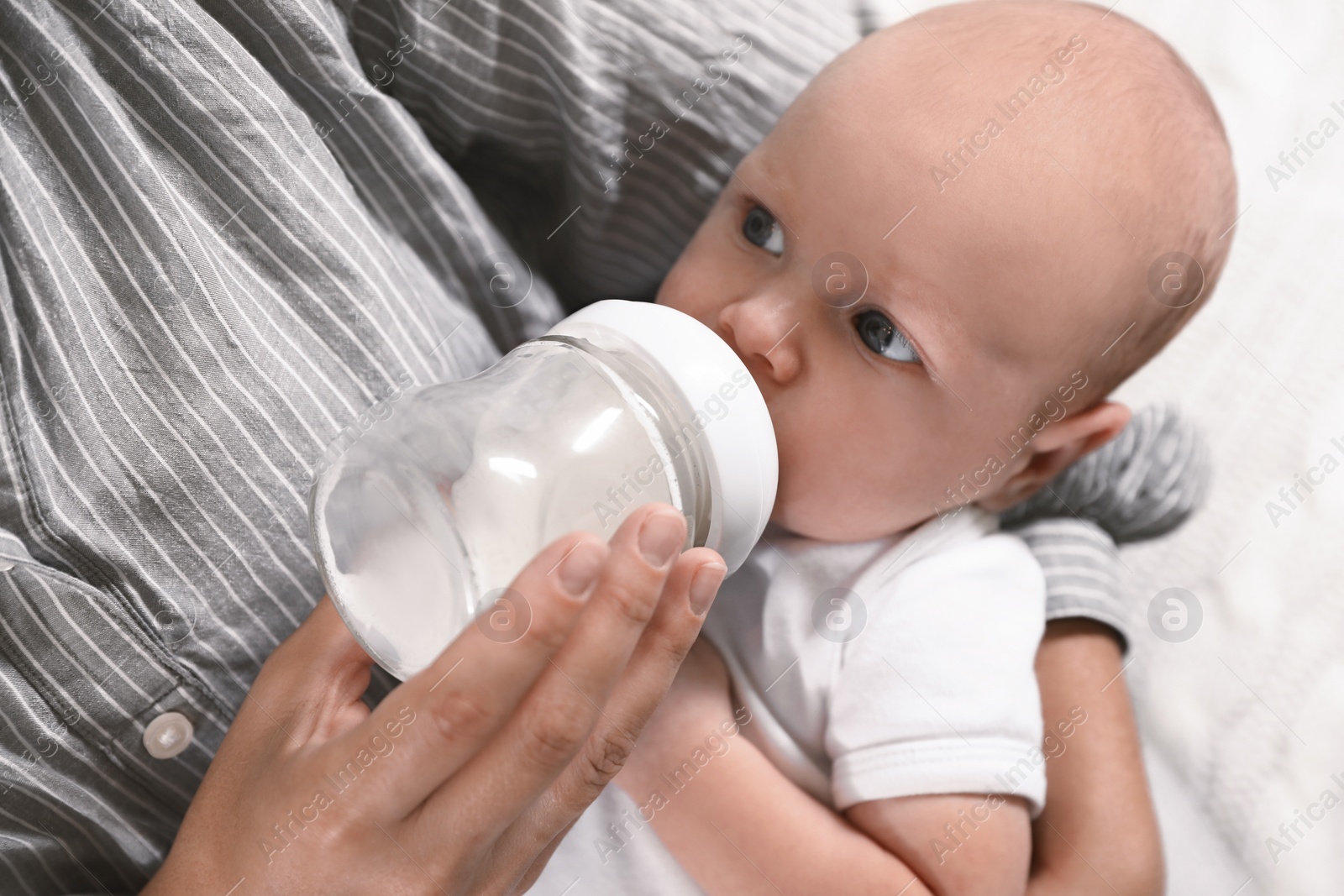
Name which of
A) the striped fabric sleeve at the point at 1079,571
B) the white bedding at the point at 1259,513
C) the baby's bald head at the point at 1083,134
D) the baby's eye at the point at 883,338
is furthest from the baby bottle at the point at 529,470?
the white bedding at the point at 1259,513

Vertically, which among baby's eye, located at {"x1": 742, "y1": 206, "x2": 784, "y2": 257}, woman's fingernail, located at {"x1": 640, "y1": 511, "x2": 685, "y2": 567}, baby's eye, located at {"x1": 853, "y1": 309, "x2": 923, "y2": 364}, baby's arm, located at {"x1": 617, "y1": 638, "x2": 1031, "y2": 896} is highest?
woman's fingernail, located at {"x1": 640, "y1": 511, "x2": 685, "y2": 567}

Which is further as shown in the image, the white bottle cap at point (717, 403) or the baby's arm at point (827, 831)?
the baby's arm at point (827, 831)

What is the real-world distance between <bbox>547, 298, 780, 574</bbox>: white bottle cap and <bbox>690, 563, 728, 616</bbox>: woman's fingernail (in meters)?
0.10

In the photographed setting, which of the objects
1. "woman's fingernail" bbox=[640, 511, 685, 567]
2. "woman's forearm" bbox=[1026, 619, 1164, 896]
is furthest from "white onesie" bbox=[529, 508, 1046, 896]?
"woman's fingernail" bbox=[640, 511, 685, 567]

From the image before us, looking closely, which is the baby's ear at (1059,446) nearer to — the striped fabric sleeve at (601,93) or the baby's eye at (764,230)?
the baby's eye at (764,230)

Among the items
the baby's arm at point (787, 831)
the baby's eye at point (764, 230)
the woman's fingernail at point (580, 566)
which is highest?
the woman's fingernail at point (580, 566)

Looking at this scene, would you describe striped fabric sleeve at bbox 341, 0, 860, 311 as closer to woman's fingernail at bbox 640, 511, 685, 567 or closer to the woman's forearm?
woman's fingernail at bbox 640, 511, 685, 567

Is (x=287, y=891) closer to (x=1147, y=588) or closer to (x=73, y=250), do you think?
(x=73, y=250)

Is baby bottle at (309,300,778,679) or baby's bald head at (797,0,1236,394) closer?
baby bottle at (309,300,778,679)

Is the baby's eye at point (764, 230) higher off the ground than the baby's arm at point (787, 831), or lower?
higher

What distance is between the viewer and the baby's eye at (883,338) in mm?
736

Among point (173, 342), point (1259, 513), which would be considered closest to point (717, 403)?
point (173, 342)

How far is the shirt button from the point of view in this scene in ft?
2.27

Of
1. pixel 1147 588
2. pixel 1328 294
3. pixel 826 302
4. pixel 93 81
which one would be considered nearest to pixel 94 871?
pixel 93 81
